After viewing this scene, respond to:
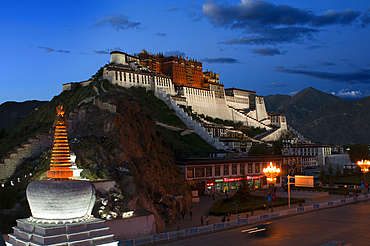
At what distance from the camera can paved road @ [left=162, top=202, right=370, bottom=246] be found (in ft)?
108

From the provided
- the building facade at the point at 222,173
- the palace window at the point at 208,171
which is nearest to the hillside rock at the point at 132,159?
the building facade at the point at 222,173

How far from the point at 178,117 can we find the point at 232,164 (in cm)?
4987

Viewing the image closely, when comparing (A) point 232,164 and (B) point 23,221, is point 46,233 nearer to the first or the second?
(B) point 23,221

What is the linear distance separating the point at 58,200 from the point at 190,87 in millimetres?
113966

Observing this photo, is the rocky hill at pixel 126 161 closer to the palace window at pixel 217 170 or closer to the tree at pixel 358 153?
the palace window at pixel 217 170

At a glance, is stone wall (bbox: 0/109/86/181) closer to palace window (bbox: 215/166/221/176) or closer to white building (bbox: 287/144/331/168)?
palace window (bbox: 215/166/221/176)

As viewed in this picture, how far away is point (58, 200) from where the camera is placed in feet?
67.1

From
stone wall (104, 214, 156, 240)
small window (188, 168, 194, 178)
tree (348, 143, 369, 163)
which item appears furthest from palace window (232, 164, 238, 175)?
tree (348, 143, 369, 163)

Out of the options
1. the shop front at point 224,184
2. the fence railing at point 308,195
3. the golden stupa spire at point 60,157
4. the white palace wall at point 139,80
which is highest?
the white palace wall at point 139,80

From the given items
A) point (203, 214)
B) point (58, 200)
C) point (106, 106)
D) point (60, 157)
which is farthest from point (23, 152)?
point (58, 200)

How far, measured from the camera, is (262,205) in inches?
2002

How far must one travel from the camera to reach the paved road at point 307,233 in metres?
32.8

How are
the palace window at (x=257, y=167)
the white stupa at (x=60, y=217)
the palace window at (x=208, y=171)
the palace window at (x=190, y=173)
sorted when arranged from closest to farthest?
1. the white stupa at (x=60, y=217)
2. the palace window at (x=190, y=173)
3. the palace window at (x=208, y=171)
4. the palace window at (x=257, y=167)

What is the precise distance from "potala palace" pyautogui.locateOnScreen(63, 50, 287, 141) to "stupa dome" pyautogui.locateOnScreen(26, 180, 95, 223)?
9079 cm
